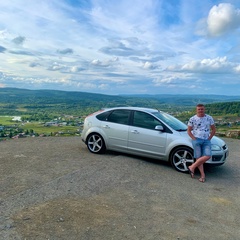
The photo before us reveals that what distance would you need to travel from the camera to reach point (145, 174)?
22.5 ft

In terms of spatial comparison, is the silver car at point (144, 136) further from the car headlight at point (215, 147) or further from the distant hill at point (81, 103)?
the distant hill at point (81, 103)

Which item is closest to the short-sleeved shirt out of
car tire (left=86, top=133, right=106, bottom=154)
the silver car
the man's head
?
the man's head

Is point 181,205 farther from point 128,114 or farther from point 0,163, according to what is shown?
point 0,163

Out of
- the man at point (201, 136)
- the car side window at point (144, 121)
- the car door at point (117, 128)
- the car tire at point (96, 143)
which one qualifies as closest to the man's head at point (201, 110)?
the man at point (201, 136)

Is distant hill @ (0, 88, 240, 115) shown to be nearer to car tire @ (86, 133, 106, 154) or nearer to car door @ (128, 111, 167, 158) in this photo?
car tire @ (86, 133, 106, 154)

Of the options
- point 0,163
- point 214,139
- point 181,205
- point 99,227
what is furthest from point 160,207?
point 0,163

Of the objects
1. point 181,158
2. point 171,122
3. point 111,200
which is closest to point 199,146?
point 181,158

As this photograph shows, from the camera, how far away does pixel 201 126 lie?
6.98 m

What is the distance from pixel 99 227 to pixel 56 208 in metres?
0.87

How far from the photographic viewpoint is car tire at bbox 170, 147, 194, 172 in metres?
7.38

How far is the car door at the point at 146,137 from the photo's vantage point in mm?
7781

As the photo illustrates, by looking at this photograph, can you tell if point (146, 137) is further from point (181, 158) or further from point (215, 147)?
point (215, 147)

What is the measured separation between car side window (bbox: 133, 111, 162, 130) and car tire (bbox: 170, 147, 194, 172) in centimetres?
98

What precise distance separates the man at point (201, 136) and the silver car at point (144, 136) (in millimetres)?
346
